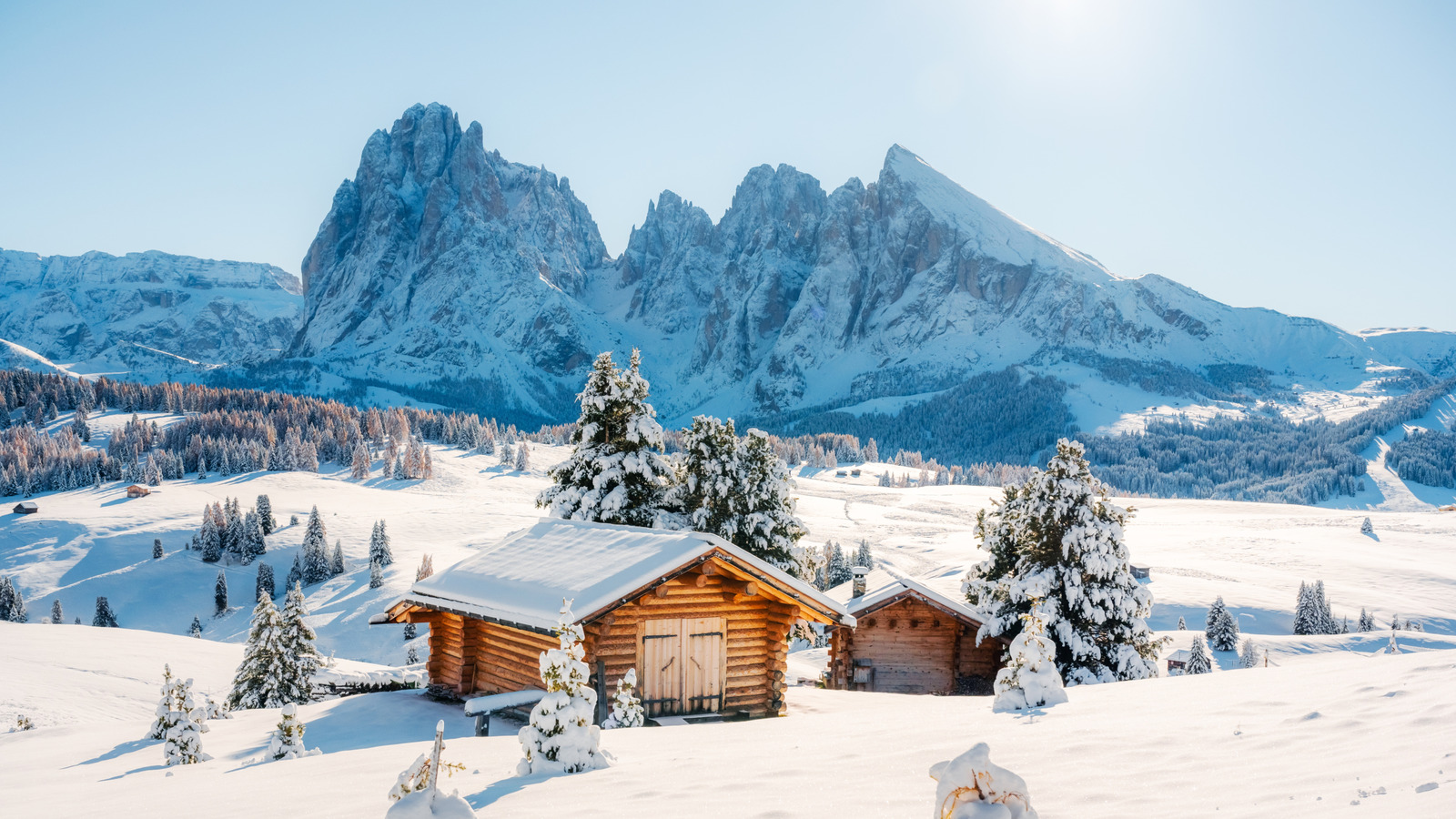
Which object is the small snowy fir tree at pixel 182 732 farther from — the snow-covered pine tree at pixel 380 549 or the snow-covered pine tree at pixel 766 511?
the snow-covered pine tree at pixel 380 549

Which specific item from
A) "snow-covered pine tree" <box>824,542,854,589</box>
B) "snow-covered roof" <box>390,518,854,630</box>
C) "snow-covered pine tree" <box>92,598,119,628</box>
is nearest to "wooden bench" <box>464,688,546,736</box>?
"snow-covered roof" <box>390,518,854,630</box>

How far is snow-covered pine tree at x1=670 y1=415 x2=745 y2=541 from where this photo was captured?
29.8 metres

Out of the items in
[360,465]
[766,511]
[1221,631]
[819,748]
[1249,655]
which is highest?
[766,511]

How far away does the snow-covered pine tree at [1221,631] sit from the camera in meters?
50.6

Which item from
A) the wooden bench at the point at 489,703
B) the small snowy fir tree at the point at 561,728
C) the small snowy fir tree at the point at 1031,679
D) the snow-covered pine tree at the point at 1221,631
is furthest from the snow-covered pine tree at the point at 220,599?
the small snowy fir tree at the point at 1031,679

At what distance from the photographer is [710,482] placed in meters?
30.0

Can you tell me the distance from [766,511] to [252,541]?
84.5m

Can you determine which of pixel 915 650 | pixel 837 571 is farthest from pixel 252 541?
pixel 915 650

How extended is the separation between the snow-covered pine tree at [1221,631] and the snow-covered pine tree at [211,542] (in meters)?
97.3

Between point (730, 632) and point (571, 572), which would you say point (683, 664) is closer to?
point (730, 632)

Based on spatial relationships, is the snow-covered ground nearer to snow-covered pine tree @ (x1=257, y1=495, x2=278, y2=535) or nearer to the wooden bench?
the wooden bench

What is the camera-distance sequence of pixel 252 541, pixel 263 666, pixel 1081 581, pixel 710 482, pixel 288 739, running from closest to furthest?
1. pixel 288 739
2. pixel 1081 581
3. pixel 263 666
4. pixel 710 482
5. pixel 252 541

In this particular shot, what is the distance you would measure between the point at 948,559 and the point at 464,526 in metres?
59.7

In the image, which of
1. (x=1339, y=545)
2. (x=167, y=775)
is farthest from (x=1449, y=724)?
(x=1339, y=545)
